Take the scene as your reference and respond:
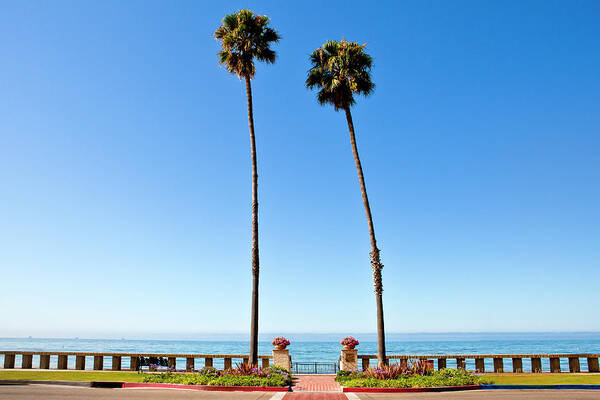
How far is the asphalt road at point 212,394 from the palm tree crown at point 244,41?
56.8 ft

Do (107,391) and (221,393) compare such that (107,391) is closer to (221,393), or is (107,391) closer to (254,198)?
(221,393)

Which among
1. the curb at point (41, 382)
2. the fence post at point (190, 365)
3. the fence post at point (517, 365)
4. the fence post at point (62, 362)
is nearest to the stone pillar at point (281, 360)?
the fence post at point (190, 365)

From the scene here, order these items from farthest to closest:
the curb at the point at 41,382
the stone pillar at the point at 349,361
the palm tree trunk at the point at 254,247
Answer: the stone pillar at the point at 349,361
the palm tree trunk at the point at 254,247
the curb at the point at 41,382

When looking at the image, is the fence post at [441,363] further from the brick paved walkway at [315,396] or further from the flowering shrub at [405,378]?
the brick paved walkway at [315,396]

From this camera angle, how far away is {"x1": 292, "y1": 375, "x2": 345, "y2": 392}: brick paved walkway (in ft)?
62.4

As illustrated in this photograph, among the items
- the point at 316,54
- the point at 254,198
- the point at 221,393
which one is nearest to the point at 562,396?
the point at 221,393

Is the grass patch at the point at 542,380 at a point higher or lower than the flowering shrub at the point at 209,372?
lower

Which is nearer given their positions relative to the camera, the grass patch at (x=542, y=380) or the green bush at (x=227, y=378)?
the grass patch at (x=542, y=380)

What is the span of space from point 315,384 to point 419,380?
4.70 m

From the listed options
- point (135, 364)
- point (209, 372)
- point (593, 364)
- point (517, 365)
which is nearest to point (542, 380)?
point (517, 365)

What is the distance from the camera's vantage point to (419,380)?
63.0 feet

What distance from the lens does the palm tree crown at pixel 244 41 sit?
25719mm

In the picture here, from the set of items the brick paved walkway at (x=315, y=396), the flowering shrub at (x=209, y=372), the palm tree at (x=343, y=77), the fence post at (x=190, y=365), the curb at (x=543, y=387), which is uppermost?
the palm tree at (x=343, y=77)

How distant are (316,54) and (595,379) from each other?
71.7ft
